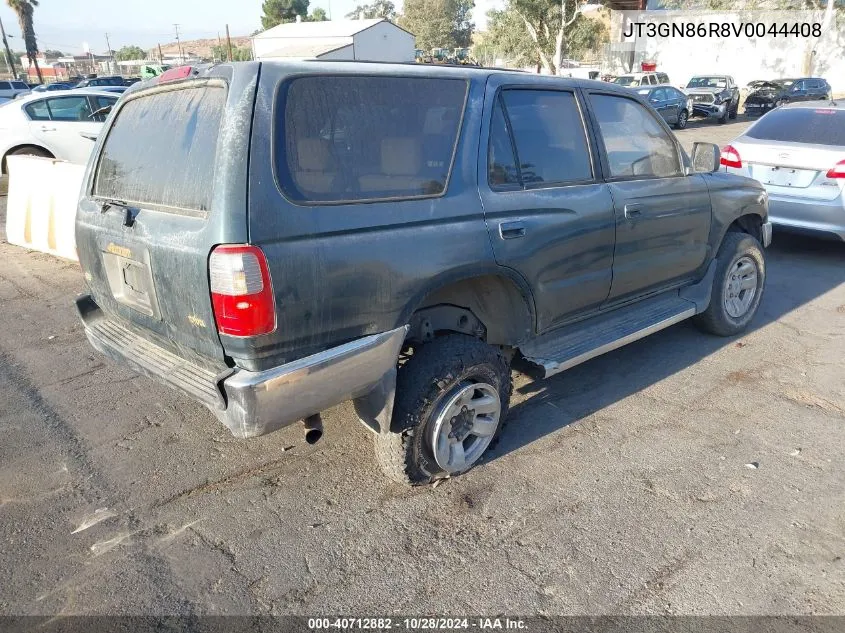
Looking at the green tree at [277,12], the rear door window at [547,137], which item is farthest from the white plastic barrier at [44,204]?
the green tree at [277,12]

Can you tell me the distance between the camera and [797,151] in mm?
6820

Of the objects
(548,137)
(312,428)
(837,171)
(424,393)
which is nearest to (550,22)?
(837,171)

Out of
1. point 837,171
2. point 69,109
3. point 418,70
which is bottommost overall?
point 837,171

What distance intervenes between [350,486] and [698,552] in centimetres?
164

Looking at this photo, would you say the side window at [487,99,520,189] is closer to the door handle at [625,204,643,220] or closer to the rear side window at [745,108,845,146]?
the door handle at [625,204,643,220]

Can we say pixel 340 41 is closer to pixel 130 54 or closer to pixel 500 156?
pixel 500 156

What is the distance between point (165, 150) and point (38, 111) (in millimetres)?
10395

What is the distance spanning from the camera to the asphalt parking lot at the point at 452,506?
8.49 feet

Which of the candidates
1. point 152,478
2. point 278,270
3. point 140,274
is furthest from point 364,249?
point 152,478

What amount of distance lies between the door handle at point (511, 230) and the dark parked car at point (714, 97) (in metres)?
24.0

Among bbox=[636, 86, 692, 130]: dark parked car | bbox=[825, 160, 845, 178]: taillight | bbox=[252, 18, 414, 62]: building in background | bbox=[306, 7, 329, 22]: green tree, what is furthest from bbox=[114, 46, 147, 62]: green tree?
bbox=[825, 160, 845, 178]: taillight

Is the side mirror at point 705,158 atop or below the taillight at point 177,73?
below

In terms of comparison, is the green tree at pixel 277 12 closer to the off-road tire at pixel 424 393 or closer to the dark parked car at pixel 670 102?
the dark parked car at pixel 670 102

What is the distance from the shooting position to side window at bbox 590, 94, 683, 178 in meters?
3.95
